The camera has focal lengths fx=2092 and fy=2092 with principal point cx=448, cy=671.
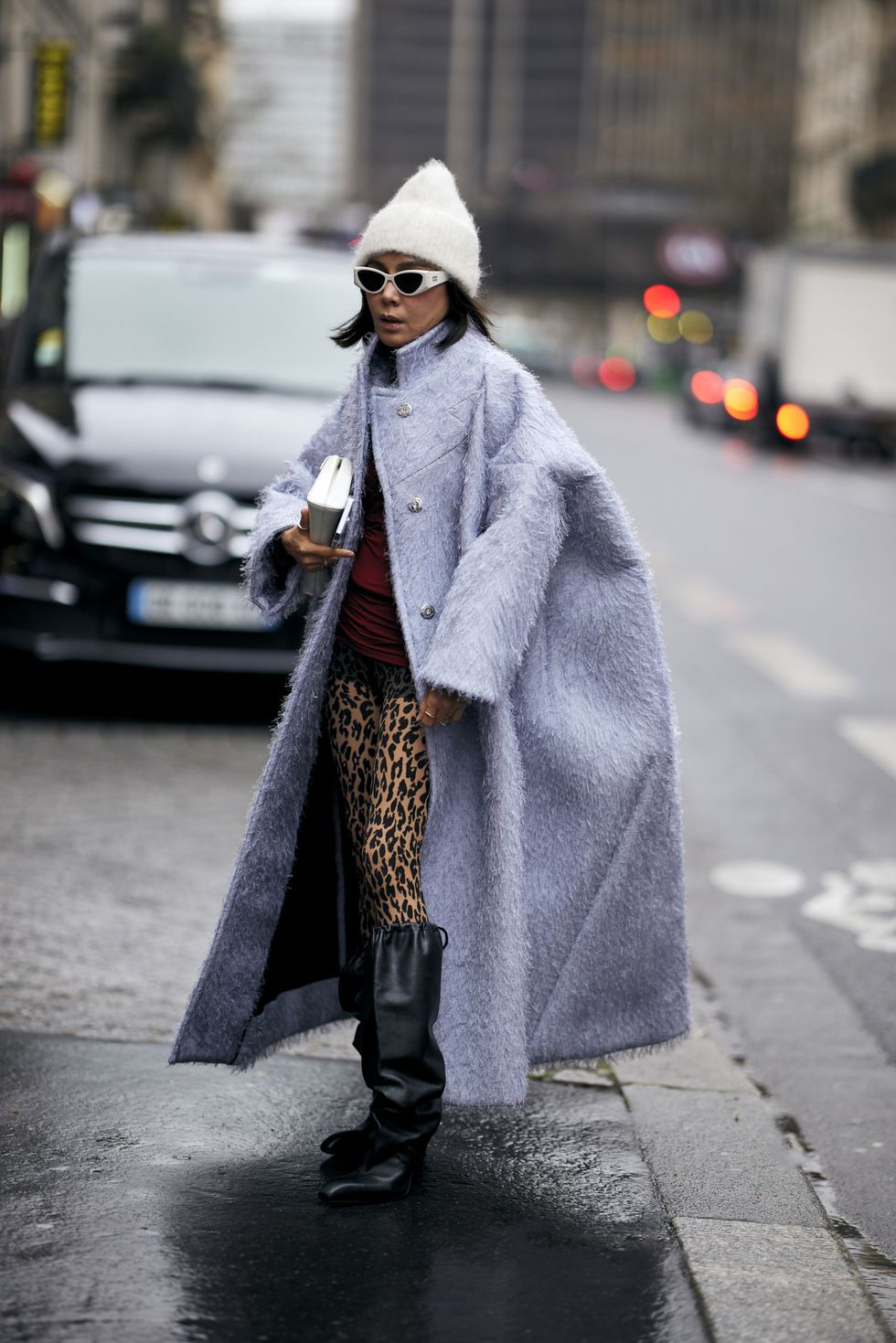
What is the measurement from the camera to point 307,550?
342 cm

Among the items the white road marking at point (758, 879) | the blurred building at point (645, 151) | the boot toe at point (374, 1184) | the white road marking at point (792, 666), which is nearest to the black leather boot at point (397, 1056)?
the boot toe at point (374, 1184)

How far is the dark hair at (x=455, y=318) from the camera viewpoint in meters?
3.53

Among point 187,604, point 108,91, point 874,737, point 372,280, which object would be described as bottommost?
point 874,737

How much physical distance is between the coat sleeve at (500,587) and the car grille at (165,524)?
4.15m

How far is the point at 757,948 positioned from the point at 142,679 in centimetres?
423

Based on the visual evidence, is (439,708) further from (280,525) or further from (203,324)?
(203,324)

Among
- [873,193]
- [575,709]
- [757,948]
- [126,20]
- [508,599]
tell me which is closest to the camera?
[508,599]

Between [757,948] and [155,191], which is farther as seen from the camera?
[155,191]

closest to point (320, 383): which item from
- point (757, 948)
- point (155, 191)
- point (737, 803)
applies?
point (737, 803)

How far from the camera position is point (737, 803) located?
7371 millimetres

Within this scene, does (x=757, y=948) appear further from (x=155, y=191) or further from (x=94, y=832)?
(x=155, y=191)

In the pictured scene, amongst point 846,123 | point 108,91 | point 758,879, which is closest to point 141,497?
point 758,879

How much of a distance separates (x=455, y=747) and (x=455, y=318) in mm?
732

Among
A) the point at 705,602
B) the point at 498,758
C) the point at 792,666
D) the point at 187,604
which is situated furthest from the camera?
the point at 705,602
